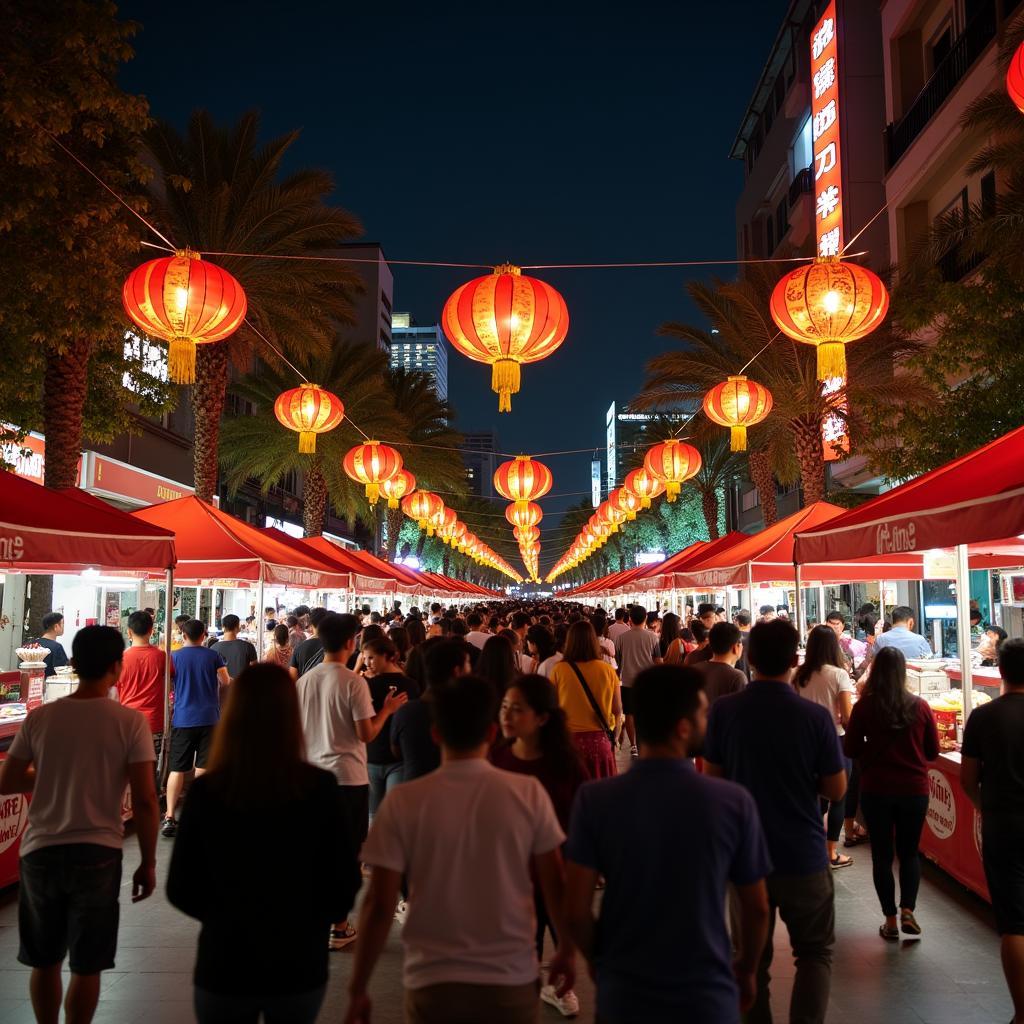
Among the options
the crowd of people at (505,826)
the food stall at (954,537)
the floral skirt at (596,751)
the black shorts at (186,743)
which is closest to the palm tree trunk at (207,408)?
the black shorts at (186,743)

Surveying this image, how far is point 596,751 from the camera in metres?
6.89

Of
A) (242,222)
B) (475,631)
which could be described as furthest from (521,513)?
(475,631)

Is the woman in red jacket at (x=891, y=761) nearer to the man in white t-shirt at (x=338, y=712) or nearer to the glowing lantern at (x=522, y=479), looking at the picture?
the man in white t-shirt at (x=338, y=712)

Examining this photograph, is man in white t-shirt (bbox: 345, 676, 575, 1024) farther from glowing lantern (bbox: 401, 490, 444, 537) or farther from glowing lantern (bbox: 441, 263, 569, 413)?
glowing lantern (bbox: 401, 490, 444, 537)

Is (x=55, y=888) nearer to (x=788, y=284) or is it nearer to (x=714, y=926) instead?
(x=714, y=926)

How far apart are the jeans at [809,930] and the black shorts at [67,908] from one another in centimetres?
283

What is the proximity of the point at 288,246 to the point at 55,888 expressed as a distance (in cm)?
1708

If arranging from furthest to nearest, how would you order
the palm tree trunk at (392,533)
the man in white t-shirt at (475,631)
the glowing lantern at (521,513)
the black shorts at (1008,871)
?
the palm tree trunk at (392,533), the glowing lantern at (521,513), the man in white t-shirt at (475,631), the black shorts at (1008,871)

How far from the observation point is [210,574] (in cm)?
1195

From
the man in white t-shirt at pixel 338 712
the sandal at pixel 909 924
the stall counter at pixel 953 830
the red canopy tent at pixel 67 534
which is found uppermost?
the red canopy tent at pixel 67 534

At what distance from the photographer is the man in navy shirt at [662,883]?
2.68 meters

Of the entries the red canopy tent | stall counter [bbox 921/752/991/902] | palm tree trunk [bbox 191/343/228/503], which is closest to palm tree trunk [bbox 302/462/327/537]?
palm tree trunk [bbox 191/343/228/503]

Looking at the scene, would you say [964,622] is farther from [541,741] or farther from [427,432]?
[427,432]

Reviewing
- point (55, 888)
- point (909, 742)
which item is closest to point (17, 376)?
point (55, 888)
